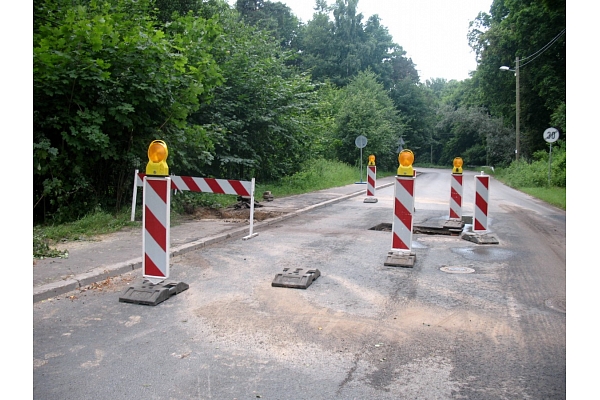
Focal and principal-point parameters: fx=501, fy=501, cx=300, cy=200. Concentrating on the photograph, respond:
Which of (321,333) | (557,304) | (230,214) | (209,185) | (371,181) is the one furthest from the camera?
(371,181)

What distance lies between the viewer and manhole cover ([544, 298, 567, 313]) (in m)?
5.36

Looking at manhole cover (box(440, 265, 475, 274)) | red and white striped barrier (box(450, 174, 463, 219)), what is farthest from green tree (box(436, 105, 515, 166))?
manhole cover (box(440, 265, 475, 274))

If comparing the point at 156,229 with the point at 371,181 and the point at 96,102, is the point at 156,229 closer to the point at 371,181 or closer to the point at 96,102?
the point at 96,102

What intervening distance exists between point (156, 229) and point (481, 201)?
6.39 metres

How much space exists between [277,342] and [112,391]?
1.43 metres

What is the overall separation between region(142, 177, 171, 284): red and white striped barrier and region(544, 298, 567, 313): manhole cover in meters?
4.33

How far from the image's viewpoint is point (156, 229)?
594 centimetres

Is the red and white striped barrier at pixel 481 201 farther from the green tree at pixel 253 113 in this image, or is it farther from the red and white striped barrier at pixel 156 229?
the green tree at pixel 253 113

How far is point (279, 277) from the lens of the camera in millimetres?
6336

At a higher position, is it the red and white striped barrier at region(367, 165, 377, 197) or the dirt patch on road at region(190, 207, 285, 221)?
the red and white striped barrier at region(367, 165, 377, 197)

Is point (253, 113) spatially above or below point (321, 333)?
above

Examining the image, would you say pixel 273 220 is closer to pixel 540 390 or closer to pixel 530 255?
pixel 530 255

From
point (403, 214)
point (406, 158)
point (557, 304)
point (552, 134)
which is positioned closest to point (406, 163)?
point (406, 158)

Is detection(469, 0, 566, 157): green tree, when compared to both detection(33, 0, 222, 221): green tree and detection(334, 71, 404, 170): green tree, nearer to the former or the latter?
detection(334, 71, 404, 170): green tree
